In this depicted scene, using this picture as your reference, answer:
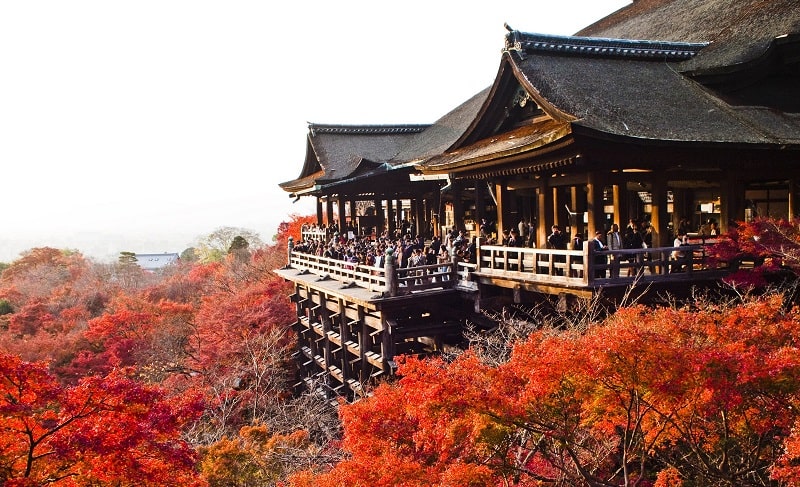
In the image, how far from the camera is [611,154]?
1120cm

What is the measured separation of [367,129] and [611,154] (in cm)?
2035

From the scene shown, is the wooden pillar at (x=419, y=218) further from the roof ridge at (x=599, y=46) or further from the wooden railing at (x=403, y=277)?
the roof ridge at (x=599, y=46)

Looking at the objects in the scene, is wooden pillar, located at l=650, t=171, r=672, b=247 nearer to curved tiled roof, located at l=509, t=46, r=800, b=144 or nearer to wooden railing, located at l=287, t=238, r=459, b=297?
curved tiled roof, located at l=509, t=46, r=800, b=144

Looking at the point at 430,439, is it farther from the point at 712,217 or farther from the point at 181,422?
the point at 712,217

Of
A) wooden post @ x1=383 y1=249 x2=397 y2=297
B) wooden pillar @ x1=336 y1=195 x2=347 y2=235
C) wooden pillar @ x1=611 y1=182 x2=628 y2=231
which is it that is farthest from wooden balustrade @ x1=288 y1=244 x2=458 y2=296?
wooden pillar @ x1=336 y1=195 x2=347 y2=235

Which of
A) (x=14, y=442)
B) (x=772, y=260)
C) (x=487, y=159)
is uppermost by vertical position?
(x=487, y=159)

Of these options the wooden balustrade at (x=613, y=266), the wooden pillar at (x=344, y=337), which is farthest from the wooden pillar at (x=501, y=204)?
the wooden pillar at (x=344, y=337)

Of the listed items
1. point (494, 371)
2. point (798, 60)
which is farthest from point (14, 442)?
point (798, 60)

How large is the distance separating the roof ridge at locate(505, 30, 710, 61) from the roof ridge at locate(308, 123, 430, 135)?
16.2 meters

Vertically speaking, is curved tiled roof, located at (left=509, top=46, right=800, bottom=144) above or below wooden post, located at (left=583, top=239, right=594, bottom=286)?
above

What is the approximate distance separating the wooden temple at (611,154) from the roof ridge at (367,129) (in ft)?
28.6

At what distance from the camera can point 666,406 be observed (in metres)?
7.28

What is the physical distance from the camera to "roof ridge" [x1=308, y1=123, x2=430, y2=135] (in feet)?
94.5

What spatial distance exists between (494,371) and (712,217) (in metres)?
11.8
